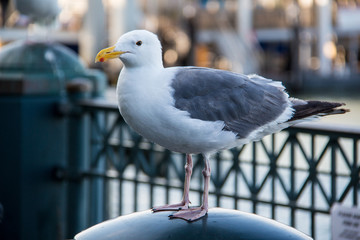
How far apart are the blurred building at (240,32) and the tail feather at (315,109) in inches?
1068

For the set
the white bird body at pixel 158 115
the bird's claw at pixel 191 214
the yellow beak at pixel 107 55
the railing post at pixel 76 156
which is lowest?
the railing post at pixel 76 156

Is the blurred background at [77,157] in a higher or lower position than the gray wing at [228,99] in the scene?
lower

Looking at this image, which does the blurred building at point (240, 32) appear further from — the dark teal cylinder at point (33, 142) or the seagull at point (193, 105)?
the seagull at point (193, 105)

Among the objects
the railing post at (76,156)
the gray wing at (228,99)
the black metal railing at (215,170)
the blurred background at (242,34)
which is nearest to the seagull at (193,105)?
the gray wing at (228,99)

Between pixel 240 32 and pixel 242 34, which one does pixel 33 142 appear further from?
pixel 240 32

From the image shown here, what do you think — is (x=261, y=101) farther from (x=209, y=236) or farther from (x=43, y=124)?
(x=43, y=124)

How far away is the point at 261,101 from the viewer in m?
2.43

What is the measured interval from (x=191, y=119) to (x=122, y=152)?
260 centimetres

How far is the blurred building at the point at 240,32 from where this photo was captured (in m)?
30.3

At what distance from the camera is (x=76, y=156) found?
4.91 meters

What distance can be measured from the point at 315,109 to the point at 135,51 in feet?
2.34

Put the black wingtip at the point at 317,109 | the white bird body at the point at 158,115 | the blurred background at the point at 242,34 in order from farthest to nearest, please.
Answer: the blurred background at the point at 242,34 < the black wingtip at the point at 317,109 < the white bird body at the point at 158,115

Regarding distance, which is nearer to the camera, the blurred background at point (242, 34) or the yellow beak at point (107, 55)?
the yellow beak at point (107, 55)

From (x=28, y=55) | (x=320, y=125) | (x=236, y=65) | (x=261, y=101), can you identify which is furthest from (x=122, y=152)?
(x=236, y=65)
